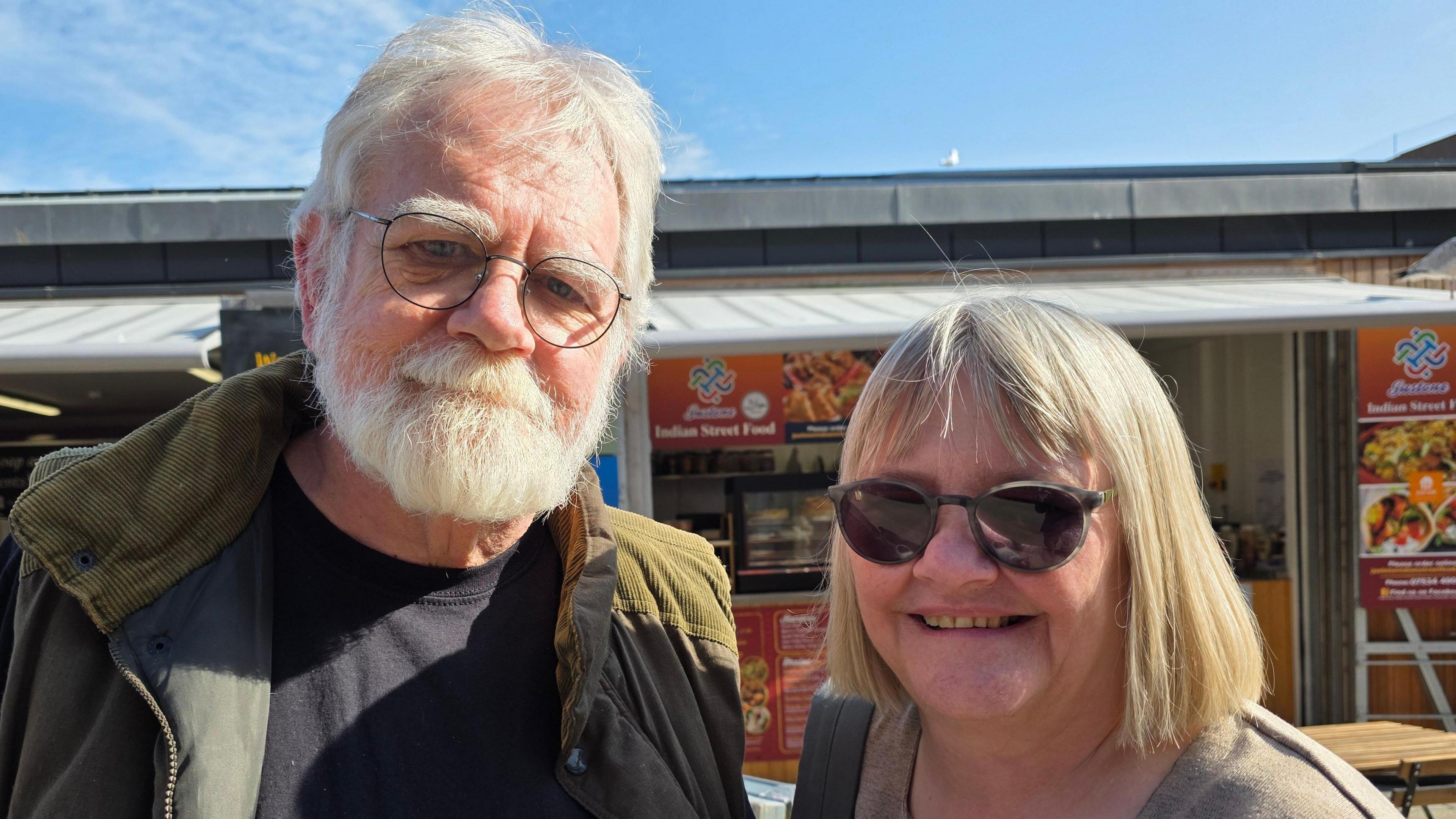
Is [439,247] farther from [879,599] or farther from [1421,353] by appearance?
[1421,353]

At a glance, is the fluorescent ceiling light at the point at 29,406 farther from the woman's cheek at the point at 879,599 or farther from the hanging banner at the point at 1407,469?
the hanging banner at the point at 1407,469

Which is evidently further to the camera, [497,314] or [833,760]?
[833,760]

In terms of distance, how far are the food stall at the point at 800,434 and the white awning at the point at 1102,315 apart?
0.7 inches

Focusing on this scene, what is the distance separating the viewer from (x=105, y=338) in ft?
12.8

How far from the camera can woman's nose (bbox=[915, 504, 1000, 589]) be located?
1.18 meters

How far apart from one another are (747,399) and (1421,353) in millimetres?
4046

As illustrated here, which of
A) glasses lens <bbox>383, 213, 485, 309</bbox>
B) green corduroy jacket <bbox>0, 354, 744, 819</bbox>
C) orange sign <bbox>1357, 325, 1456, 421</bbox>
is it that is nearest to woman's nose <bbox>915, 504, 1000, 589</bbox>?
green corduroy jacket <bbox>0, 354, 744, 819</bbox>

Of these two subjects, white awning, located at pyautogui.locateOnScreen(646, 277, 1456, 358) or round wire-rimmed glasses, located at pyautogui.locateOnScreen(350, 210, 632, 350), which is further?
white awning, located at pyautogui.locateOnScreen(646, 277, 1456, 358)

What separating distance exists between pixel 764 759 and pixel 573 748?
162 inches

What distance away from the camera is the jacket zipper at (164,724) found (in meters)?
1.14

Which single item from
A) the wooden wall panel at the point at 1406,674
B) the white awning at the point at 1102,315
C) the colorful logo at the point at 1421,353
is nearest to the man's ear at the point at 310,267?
the white awning at the point at 1102,315

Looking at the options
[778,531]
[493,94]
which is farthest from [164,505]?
[778,531]

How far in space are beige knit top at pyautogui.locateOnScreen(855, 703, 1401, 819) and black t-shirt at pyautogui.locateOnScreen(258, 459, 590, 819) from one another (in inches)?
33.9

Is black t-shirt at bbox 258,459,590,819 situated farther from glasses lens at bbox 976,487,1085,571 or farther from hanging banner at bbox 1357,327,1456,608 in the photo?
hanging banner at bbox 1357,327,1456,608
